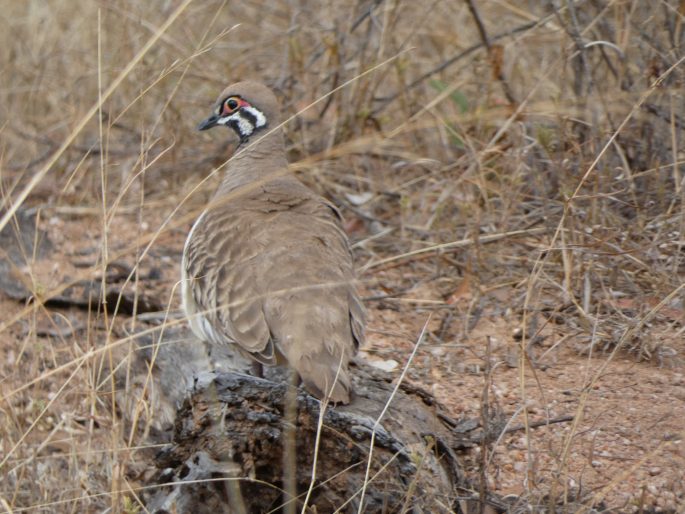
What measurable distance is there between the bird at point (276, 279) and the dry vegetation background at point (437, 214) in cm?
38

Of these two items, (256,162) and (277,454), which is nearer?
(277,454)

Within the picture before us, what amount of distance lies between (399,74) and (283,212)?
2.01 metres

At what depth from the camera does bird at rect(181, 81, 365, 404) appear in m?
4.05

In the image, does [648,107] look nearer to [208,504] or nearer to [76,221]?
[208,504]

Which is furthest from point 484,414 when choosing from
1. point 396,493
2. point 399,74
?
point 399,74

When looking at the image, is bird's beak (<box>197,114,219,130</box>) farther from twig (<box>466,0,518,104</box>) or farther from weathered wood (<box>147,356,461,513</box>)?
weathered wood (<box>147,356,461,513</box>)

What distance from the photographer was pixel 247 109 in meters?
5.58

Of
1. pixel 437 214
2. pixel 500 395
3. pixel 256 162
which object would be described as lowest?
pixel 500 395

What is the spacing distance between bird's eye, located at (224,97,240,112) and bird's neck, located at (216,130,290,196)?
0.60 feet

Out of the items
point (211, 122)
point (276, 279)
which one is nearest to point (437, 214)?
point (211, 122)

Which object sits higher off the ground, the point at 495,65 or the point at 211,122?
the point at 211,122

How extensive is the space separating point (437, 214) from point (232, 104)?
1236mm

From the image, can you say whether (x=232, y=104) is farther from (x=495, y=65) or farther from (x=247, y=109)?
(x=495, y=65)

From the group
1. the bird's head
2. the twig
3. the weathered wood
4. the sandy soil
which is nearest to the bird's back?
the weathered wood
